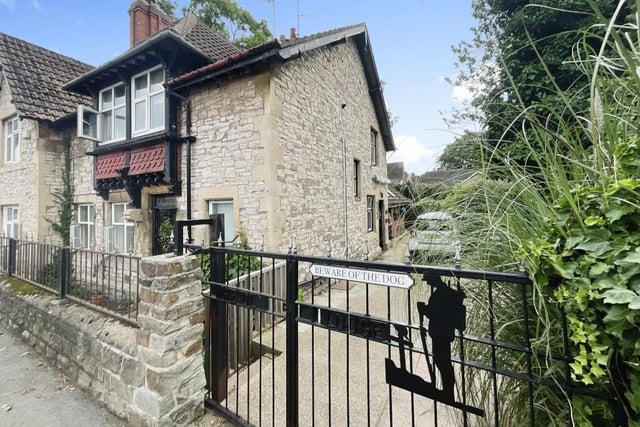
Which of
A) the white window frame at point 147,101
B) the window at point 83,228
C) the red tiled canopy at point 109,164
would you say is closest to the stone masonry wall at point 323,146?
the white window frame at point 147,101

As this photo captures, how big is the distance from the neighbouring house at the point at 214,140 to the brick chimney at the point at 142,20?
3cm

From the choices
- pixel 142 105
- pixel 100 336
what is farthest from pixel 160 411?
pixel 142 105

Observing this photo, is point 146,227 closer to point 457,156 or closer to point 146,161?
point 146,161

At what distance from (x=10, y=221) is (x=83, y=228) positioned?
199 inches

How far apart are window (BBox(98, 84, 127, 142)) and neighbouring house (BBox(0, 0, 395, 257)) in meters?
0.03

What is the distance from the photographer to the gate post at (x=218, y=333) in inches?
110

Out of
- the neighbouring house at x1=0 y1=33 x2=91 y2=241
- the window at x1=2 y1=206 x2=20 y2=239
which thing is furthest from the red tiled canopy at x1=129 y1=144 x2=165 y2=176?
the window at x1=2 y1=206 x2=20 y2=239

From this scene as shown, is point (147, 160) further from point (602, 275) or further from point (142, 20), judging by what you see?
point (602, 275)

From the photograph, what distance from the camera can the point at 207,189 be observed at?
6.83 metres

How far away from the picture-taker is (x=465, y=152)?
2023 mm

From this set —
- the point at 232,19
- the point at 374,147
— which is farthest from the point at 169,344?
the point at 232,19

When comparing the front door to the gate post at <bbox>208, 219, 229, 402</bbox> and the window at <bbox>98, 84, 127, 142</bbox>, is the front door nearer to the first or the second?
the window at <bbox>98, 84, 127, 142</bbox>

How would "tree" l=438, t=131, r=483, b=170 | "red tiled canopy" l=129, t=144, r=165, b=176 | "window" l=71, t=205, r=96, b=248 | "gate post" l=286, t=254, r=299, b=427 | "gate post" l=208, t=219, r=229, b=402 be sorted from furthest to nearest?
"window" l=71, t=205, r=96, b=248
"red tiled canopy" l=129, t=144, r=165, b=176
"gate post" l=208, t=219, r=229, b=402
"gate post" l=286, t=254, r=299, b=427
"tree" l=438, t=131, r=483, b=170

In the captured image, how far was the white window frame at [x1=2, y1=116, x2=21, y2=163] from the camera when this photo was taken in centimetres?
1159
